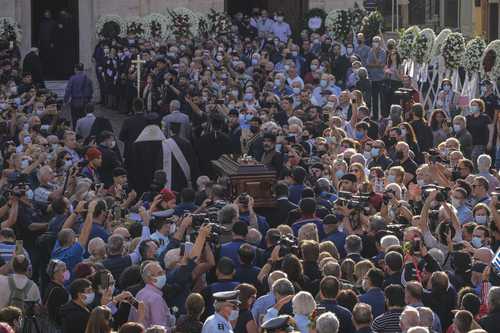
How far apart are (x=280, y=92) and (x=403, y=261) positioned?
574 inches

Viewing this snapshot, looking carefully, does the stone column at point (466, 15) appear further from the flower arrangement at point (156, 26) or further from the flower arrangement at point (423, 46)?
the flower arrangement at point (423, 46)

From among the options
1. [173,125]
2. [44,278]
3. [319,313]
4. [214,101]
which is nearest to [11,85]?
[214,101]

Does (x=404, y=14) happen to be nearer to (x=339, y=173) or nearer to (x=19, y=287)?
(x=339, y=173)

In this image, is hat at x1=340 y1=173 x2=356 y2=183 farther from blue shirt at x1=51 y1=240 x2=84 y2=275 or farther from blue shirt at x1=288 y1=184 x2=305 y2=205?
blue shirt at x1=51 y1=240 x2=84 y2=275

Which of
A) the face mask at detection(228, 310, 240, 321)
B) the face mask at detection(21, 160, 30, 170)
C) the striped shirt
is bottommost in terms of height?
the striped shirt

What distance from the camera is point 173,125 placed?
22.4 m

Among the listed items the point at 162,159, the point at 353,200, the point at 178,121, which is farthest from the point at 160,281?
the point at 178,121

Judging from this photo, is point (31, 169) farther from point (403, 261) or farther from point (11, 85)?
point (11, 85)

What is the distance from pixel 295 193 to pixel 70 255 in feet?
14.3

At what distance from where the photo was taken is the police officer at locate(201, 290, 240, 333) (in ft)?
41.5

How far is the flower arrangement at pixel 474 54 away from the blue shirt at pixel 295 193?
32.2 feet

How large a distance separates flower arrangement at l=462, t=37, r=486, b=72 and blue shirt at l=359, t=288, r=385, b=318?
580 inches

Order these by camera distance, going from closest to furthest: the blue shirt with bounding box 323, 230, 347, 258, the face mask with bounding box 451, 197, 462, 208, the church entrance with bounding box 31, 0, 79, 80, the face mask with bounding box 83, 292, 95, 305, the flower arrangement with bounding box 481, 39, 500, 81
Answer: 1. the face mask with bounding box 83, 292, 95, 305
2. the blue shirt with bounding box 323, 230, 347, 258
3. the face mask with bounding box 451, 197, 462, 208
4. the flower arrangement with bounding box 481, 39, 500, 81
5. the church entrance with bounding box 31, 0, 79, 80

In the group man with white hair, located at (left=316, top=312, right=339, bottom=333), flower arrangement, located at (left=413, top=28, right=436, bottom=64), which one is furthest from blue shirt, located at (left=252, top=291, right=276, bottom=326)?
flower arrangement, located at (left=413, top=28, right=436, bottom=64)
